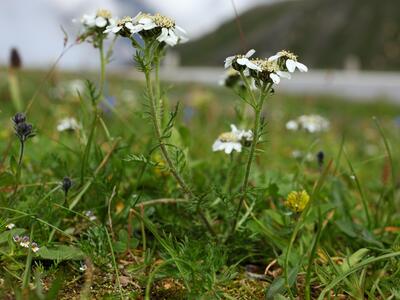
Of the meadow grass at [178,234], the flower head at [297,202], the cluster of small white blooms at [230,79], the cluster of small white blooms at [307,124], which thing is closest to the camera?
the meadow grass at [178,234]

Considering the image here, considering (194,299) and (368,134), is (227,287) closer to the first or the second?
(194,299)

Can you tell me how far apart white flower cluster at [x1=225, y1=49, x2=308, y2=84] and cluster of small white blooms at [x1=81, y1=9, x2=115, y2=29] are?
2.25ft

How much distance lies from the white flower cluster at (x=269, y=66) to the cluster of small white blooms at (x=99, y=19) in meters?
0.69

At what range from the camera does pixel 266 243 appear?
2.17m

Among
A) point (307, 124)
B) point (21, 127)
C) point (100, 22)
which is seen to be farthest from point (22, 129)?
point (307, 124)

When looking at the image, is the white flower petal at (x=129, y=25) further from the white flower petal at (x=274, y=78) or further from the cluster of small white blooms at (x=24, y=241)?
the cluster of small white blooms at (x=24, y=241)

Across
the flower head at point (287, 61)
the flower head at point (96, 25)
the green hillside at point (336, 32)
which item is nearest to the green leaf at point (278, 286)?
the flower head at point (287, 61)

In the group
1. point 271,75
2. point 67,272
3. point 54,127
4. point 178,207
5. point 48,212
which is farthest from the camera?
point 54,127

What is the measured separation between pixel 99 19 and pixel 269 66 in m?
0.85

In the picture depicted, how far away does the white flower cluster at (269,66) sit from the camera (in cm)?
162

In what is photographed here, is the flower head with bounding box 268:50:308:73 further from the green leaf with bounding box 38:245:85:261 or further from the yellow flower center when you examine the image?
the green leaf with bounding box 38:245:85:261

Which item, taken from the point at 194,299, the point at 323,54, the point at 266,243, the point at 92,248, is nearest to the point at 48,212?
the point at 92,248

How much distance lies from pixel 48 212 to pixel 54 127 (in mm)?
2432

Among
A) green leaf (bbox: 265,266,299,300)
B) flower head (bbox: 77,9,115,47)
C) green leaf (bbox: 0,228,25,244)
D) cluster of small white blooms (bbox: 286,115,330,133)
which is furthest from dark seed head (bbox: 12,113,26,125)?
cluster of small white blooms (bbox: 286,115,330,133)
